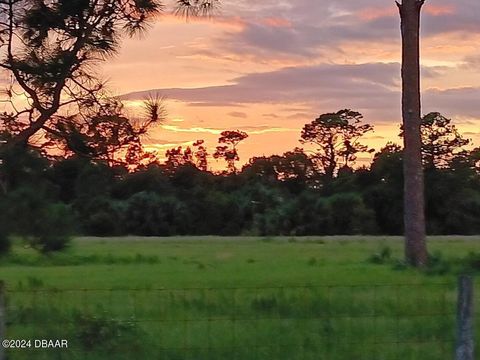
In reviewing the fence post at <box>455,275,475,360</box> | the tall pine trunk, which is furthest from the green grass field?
the tall pine trunk

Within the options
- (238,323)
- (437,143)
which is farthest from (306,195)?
(238,323)

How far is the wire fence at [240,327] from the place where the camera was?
29.5ft

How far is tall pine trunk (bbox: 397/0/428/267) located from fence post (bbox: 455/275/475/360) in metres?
14.8

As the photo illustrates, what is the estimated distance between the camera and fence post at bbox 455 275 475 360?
7.21 metres

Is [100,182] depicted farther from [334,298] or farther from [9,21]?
[334,298]

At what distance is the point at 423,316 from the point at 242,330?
2.08 metres

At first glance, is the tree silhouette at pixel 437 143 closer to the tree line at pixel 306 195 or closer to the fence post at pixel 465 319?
the tree line at pixel 306 195

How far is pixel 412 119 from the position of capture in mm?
22234

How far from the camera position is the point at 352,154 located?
72.8m

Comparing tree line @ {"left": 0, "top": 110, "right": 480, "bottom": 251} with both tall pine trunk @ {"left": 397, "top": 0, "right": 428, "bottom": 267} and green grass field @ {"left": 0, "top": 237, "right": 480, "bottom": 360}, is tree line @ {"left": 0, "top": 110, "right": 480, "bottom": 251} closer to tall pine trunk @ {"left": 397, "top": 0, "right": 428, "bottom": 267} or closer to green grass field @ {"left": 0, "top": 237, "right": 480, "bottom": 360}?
tall pine trunk @ {"left": 397, "top": 0, "right": 428, "bottom": 267}

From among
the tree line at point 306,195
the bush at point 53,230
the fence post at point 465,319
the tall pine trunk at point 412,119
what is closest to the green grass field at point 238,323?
the bush at point 53,230

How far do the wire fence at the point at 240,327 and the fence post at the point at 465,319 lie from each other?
1.68 meters

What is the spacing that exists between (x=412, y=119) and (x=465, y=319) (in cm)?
1541

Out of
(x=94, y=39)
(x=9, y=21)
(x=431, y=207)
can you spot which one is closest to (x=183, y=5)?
(x=94, y=39)
